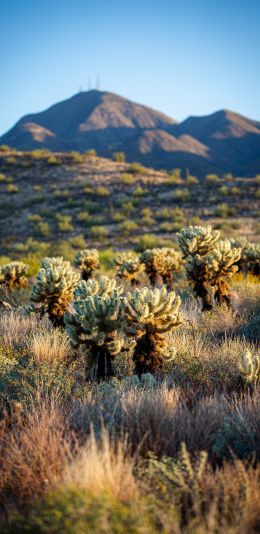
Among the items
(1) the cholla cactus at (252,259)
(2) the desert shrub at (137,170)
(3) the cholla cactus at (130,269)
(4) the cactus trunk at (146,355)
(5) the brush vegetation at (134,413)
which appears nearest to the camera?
(5) the brush vegetation at (134,413)

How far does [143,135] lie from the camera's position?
107 metres

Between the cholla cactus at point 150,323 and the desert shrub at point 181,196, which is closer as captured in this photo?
the cholla cactus at point 150,323

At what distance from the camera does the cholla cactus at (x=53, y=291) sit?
6.05 m

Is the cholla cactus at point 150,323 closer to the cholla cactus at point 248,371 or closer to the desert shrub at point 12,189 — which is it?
the cholla cactus at point 248,371

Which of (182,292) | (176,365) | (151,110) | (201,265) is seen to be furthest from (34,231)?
(151,110)

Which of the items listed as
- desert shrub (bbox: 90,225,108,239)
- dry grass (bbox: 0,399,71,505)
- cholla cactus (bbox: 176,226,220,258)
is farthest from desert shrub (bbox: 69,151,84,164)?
dry grass (bbox: 0,399,71,505)

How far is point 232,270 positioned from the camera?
7.01m

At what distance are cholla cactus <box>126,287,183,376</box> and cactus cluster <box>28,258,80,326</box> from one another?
2046mm

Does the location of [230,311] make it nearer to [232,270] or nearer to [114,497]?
[232,270]

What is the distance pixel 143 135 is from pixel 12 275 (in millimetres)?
103379

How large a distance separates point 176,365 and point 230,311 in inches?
95.9

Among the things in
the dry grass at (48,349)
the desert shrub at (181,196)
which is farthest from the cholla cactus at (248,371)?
the desert shrub at (181,196)

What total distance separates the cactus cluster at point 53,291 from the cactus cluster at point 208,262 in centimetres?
214

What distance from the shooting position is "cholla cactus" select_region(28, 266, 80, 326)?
6055 millimetres
